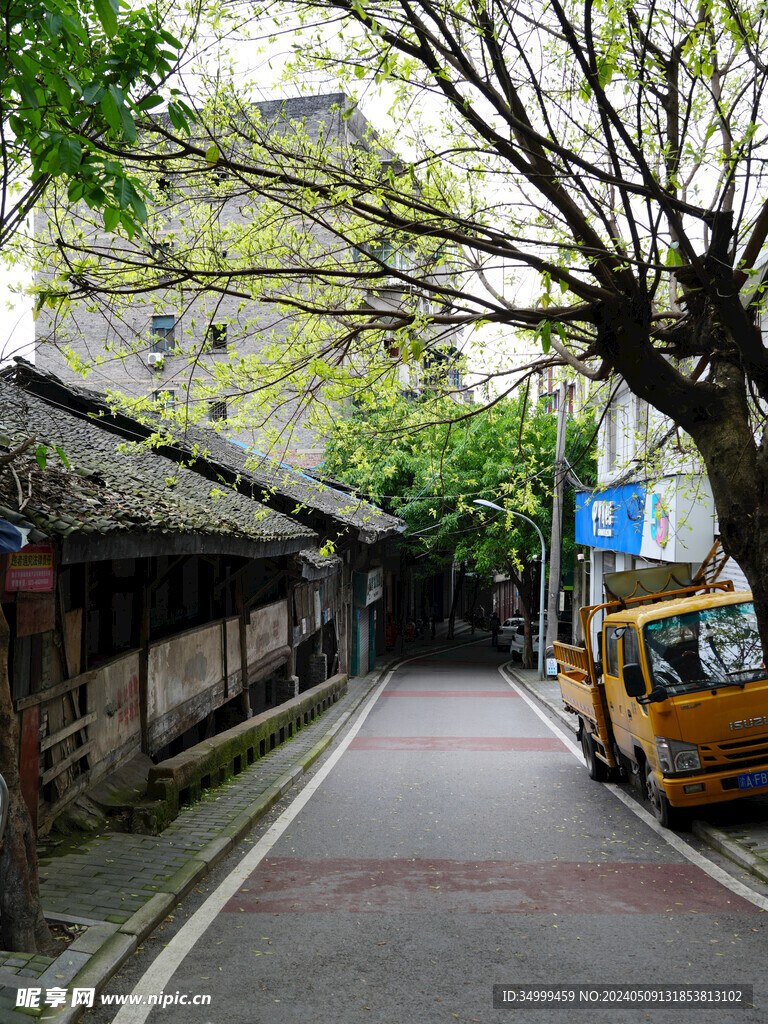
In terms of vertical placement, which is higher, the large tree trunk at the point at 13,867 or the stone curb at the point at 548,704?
the large tree trunk at the point at 13,867

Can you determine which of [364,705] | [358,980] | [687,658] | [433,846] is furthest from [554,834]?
[364,705]

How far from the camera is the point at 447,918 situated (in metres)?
6.47

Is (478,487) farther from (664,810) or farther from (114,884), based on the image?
(114,884)

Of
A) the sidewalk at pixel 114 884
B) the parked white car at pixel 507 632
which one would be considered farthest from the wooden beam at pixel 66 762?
the parked white car at pixel 507 632

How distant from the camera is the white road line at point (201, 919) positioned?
4.95 metres

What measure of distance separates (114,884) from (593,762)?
7410mm

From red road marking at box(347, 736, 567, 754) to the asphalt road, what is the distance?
3.96m

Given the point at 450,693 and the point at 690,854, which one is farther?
the point at 450,693

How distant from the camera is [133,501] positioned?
28.5ft

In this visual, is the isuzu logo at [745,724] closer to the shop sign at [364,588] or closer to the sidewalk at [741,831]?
the sidewalk at [741,831]

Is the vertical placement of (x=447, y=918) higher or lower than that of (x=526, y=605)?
lower

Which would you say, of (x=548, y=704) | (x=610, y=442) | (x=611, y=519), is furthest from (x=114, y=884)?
(x=610, y=442)

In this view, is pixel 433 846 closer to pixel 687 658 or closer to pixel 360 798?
pixel 360 798

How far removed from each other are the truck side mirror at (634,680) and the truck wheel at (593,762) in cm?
361
